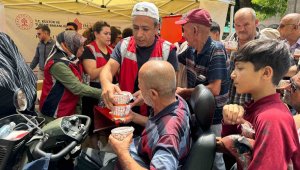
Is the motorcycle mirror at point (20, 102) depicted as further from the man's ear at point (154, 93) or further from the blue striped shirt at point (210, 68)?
the blue striped shirt at point (210, 68)

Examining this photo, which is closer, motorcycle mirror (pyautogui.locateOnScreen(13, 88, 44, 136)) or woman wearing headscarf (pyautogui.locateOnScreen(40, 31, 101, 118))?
motorcycle mirror (pyautogui.locateOnScreen(13, 88, 44, 136))

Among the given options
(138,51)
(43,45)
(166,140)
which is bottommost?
(43,45)

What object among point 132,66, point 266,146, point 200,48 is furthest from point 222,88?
point 266,146

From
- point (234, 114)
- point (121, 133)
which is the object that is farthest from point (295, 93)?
point (121, 133)

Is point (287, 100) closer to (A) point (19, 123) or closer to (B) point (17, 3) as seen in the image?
(A) point (19, 123)

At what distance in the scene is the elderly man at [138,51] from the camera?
2502mm

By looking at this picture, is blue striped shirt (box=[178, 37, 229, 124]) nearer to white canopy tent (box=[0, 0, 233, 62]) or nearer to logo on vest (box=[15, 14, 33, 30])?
white canopy tent (box=[0, 0, 233, 62])

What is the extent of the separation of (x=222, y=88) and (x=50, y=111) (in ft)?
5.75

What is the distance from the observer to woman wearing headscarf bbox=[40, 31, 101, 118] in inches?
117

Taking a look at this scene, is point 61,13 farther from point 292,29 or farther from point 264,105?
point 264,105

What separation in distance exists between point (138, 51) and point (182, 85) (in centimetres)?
53

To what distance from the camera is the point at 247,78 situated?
5.12 feet

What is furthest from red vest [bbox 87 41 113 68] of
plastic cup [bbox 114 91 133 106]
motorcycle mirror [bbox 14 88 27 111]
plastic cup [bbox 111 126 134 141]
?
plastic cup [bbox 111 126 134 141]

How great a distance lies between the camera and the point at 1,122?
174 cm
